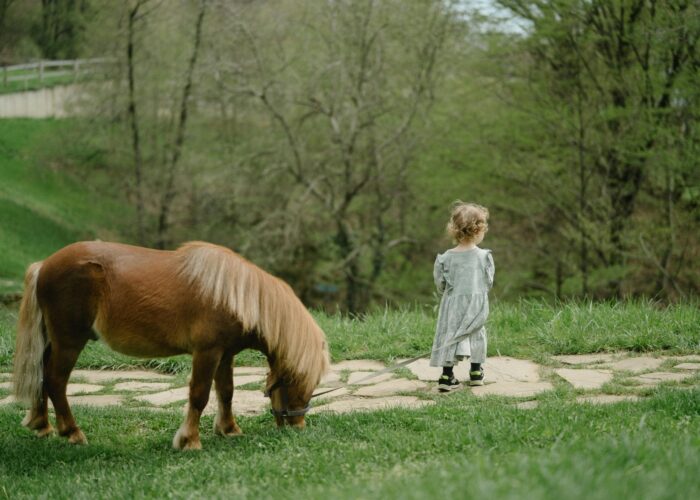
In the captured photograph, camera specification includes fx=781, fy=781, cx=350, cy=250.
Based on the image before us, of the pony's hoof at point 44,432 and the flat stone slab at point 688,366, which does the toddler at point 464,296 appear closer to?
the flat stone slab at point 688,366

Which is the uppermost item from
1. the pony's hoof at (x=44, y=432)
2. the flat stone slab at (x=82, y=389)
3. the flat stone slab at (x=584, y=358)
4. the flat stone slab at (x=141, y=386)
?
the flat stone slab at (x=584, y=358)

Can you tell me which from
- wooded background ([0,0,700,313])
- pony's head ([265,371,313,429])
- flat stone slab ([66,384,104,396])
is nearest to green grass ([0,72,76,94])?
wooded background ([0,0,700,313])

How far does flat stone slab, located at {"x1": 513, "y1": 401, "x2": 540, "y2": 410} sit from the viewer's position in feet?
16.1

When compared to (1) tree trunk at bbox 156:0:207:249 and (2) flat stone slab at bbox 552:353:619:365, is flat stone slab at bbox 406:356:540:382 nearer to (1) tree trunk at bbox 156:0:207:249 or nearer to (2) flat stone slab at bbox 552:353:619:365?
(2) flat stone slab at bbox 552:353:619:365

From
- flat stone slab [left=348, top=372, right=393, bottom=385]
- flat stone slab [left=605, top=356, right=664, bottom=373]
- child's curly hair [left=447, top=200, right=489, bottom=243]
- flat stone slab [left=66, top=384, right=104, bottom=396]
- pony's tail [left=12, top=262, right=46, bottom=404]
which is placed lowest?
flat stone slab [left=66, top=384, right=104, bottom=396]

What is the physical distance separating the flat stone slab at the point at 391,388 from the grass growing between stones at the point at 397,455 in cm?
48

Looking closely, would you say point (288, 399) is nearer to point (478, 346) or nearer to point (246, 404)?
point (246, 404)

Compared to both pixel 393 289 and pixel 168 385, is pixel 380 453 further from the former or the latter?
pixel 393 289

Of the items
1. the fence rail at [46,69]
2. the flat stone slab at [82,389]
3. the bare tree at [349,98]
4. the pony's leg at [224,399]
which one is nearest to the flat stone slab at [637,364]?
the pony's leg at [224,399]

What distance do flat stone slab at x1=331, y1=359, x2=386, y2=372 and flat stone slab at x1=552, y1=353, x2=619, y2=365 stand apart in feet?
4.94

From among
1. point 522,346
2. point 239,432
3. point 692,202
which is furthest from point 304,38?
point 239,432

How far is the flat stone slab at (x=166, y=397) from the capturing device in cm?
590

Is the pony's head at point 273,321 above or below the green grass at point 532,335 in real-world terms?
above

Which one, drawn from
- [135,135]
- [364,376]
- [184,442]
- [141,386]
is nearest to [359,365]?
[364,376]
